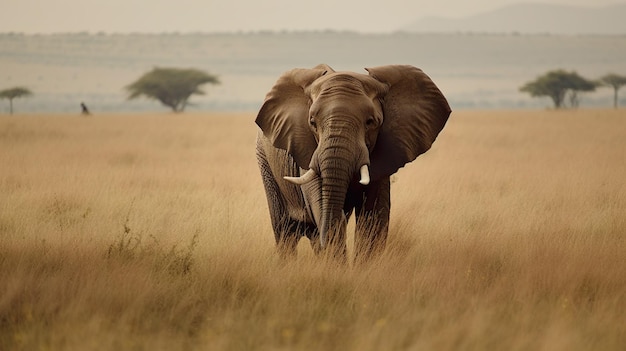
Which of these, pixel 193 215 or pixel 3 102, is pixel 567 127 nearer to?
pixel 193 215

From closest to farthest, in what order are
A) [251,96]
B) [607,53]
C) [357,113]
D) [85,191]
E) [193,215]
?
[357,113] < [193,215] < [85,191] < [251,96] < [607,53]

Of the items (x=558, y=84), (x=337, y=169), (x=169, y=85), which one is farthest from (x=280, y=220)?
(x=169, y=85)

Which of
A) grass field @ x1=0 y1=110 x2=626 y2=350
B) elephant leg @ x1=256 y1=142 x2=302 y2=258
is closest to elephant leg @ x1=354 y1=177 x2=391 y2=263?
grass field @ x1=0 y1=110 x2=626 y2=350

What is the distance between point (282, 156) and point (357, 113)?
53.0 inches

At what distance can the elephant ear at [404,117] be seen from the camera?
7.50 meters

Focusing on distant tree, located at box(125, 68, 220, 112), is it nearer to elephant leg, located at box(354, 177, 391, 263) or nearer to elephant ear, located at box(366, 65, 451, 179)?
elephant ear, located at box(366, 65, 451, 179)

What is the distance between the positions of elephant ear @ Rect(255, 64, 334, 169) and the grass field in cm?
85

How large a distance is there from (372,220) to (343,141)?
40.5 inches

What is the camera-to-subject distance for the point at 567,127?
29.8 m

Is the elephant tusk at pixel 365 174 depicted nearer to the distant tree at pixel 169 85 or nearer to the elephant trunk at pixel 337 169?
the elephant trunk at pixel 337 169

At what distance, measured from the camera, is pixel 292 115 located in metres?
7.61

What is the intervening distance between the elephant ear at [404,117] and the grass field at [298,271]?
78 cm

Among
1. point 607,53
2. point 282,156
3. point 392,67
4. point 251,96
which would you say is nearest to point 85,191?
point 282,156

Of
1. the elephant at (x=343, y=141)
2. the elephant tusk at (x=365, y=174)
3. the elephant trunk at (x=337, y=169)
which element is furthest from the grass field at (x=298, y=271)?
the elephant tusk at (x=365, y=174)
